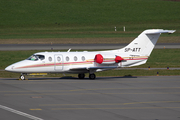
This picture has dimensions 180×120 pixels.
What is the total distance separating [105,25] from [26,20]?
25.7 metres

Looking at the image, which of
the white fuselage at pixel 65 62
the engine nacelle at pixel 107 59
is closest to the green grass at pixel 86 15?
the white fuselage at pixel 65 62

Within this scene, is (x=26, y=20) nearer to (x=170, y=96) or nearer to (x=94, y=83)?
(x=94, y=83)

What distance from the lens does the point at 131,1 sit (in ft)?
434

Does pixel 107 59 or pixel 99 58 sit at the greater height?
pixel 99 58

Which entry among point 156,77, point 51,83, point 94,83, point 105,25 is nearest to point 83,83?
point 94,83

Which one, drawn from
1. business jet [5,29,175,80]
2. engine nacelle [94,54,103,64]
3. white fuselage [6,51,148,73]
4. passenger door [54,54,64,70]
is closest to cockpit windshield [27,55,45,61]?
business jet [5,29,175,80]

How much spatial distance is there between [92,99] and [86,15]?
93.7 metres

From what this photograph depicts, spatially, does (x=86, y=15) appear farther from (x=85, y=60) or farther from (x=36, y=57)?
(x=36, y=57)

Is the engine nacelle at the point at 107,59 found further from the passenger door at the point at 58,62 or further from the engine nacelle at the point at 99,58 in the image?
the passenger door at the point at 58,62

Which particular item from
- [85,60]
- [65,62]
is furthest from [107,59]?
[65,62]

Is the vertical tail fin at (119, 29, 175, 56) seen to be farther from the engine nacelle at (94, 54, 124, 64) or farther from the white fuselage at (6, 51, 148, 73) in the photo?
the engine nacelle at (94, 54, 124, 64)

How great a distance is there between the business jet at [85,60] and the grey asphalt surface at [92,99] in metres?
1.51

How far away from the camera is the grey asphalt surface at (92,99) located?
18.9 metres

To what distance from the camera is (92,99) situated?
2338 centimetres
